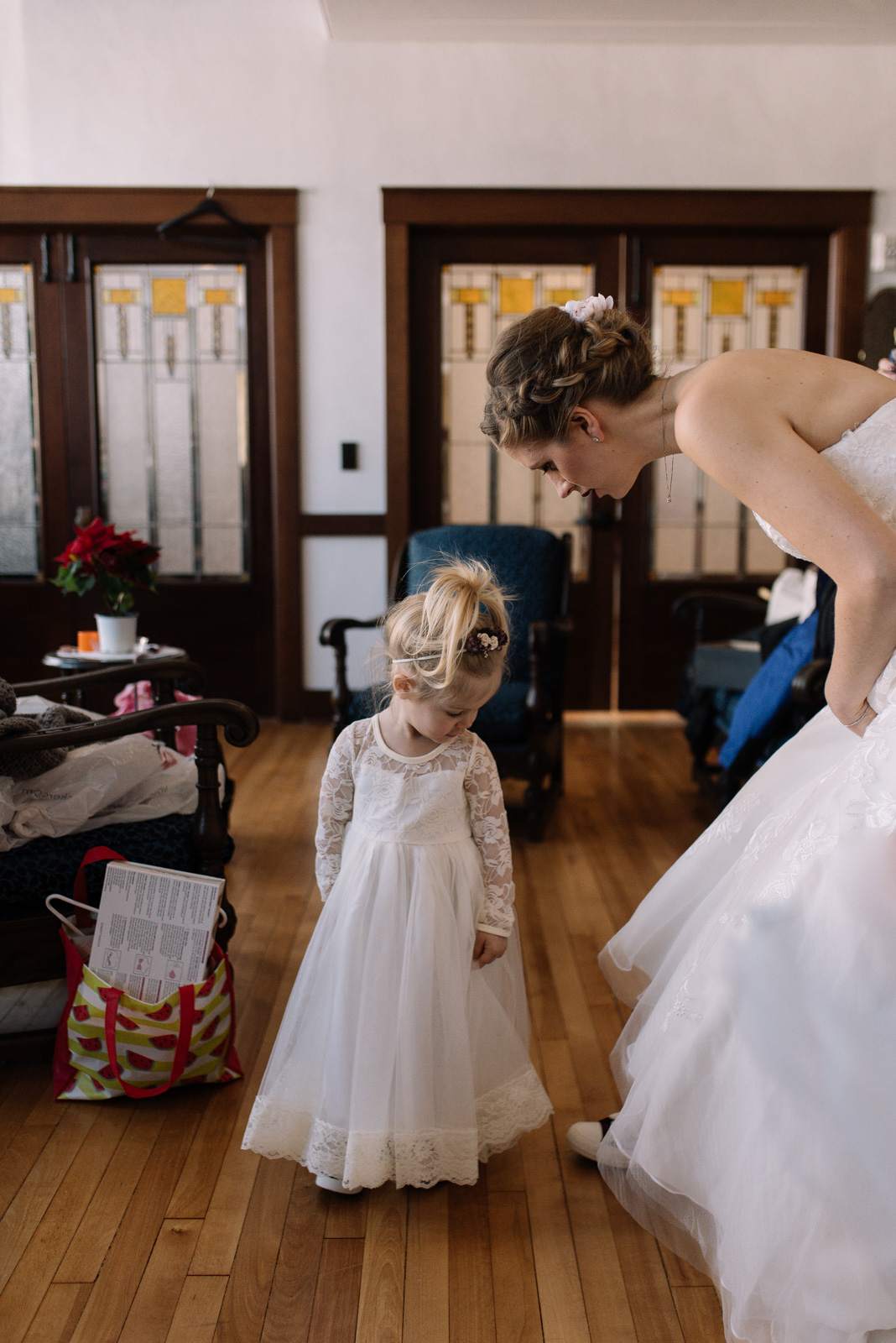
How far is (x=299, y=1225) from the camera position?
166 centimetres

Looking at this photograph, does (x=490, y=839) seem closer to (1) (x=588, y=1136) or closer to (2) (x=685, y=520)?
(1) (x=588, y=1136)

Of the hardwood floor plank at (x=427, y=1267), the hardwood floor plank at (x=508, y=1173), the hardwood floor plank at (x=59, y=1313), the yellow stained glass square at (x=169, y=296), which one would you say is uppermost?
the yellow stained glass square at (x=169, y=296)

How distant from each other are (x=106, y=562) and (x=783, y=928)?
8.76 ft

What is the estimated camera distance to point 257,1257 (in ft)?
5.22

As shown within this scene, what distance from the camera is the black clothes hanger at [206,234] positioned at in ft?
15.7

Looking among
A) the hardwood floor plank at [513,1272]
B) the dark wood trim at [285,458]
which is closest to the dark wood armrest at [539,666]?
the dark wood trim at [285,458]

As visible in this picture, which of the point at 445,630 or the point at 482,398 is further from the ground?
the point at 482,398

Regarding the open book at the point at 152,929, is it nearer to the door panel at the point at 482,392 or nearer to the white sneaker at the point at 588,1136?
the white sneaker at the point at 588,1136

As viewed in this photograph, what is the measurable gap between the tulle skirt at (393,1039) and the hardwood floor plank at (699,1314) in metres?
0.36

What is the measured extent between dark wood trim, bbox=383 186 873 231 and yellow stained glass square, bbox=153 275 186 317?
1.04 m

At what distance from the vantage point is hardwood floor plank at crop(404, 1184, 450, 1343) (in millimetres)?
1462

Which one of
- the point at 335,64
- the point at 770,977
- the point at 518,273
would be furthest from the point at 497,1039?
the point at 335,64

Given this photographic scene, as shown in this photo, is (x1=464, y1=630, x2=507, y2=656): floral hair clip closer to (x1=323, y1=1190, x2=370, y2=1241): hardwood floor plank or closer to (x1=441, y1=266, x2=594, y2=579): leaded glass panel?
(x1=323, y1=1190, x2=370, y2=1241): hardwood floor plank

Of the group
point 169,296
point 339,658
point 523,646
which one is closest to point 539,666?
point 523,646
